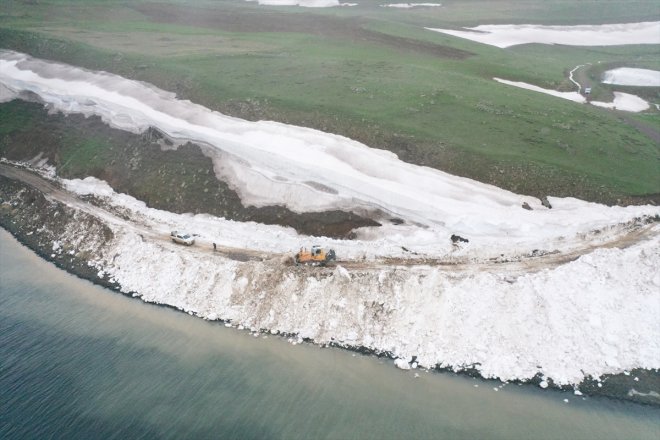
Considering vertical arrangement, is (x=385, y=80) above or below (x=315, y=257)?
above

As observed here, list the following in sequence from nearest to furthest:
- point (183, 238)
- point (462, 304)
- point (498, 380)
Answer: point (498, 380) < point (462, 304) < point (183, 238)

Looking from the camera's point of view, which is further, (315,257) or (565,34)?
(565,34)

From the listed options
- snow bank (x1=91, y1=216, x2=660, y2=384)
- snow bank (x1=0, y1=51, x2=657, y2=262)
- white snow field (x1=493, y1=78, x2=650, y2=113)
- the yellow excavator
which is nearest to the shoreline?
snow bank (x1=91, y1=216, x2=660, y2=384)

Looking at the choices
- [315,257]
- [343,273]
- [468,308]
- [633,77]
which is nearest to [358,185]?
[315,257]

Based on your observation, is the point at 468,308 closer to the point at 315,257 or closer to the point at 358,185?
the point at 315,257

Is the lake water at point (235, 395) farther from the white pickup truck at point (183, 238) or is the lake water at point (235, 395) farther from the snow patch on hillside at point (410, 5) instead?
the snow patch on hillside at point (410, 5)


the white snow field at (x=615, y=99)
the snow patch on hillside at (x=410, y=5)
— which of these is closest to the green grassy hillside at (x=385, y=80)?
the white snow field at (x=615, y=99)

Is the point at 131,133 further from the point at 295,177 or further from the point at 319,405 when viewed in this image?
the point at 319,405
